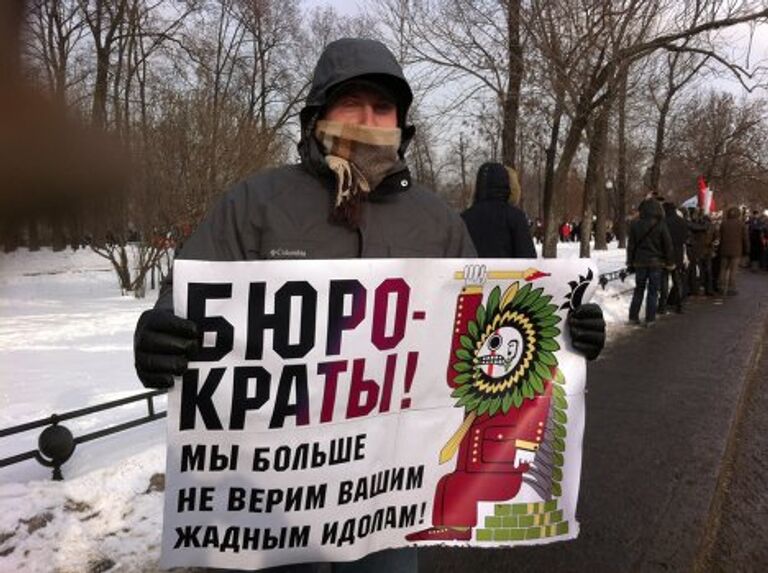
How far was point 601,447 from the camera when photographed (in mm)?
5199

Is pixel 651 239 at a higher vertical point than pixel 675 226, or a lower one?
lower

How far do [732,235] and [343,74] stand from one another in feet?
50.5

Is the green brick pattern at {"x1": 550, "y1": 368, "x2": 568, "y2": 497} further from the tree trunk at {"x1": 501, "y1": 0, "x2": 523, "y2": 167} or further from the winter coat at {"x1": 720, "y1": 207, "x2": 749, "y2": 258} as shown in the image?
the winter coat at {"x1": 720, "y1": 207, "x2": 749, "y2": 258}

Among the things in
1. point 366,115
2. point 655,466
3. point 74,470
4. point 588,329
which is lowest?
point 655,466

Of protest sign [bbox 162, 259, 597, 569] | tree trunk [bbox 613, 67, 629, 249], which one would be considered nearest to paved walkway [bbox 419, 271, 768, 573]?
protest sign [bbox 162, 259, 597, 569]

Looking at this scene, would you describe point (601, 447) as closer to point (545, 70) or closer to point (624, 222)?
point (545, 70)

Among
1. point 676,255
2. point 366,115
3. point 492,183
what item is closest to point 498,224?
point 492,183

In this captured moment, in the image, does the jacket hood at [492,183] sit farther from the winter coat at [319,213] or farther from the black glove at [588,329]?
the winter coat at [319,213]

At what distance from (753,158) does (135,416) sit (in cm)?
3945

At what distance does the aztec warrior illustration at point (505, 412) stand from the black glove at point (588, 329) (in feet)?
0.20

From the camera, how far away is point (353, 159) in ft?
7.14

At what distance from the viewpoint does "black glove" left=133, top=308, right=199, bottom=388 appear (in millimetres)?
1879

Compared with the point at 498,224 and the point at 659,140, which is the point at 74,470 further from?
the point at 659,140

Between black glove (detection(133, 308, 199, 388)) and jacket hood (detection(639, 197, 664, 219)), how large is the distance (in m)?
10.7
